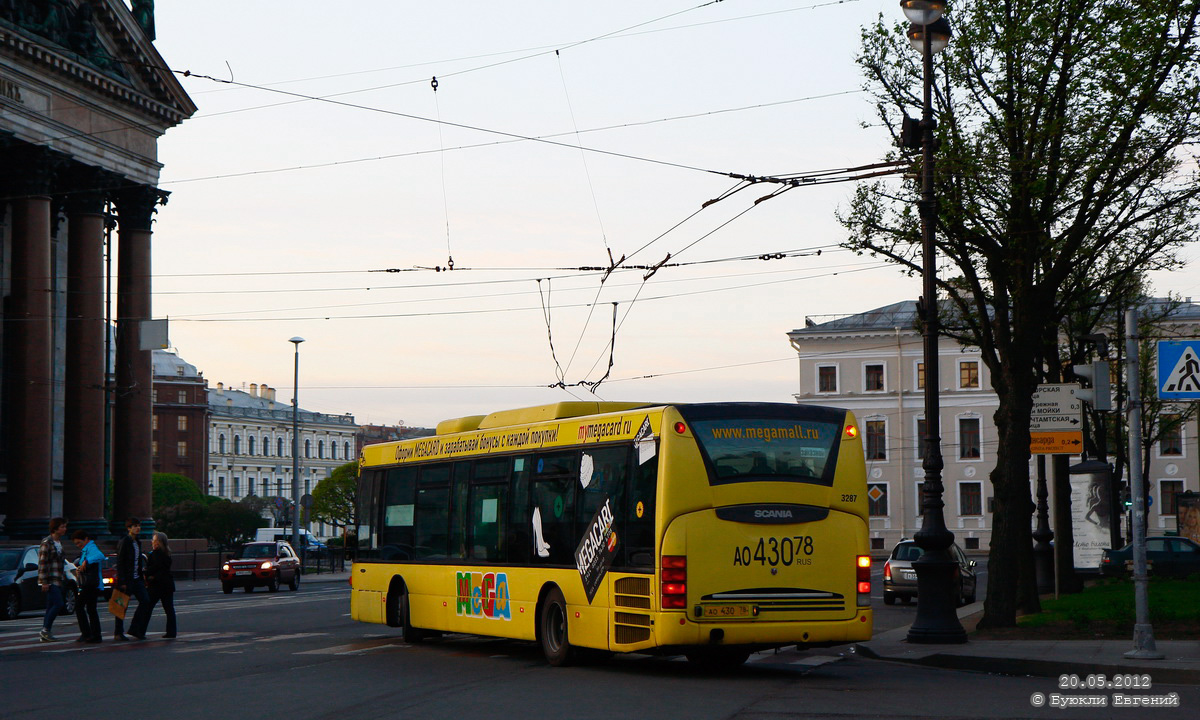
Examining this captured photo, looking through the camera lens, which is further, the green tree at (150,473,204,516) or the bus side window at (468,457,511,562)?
the green tree at (150,473,204,516)

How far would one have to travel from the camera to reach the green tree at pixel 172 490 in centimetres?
11144

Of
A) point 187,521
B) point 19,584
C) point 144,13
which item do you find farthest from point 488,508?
point 187,521

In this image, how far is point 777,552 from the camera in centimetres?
1441

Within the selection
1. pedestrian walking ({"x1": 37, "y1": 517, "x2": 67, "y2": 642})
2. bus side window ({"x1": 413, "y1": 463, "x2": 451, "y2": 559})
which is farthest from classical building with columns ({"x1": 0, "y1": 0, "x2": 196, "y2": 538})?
bus side window ({"x1": 413, "y1": 463, "x2": 451, "y2": 559})

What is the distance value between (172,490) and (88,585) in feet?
315

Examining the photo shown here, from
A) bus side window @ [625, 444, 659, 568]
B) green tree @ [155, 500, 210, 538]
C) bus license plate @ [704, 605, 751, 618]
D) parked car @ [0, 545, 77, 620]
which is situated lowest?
green tree @ [155, 500, 210, 538]

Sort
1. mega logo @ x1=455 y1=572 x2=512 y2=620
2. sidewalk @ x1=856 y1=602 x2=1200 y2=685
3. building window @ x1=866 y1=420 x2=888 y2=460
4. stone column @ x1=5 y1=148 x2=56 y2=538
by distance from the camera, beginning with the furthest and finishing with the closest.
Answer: building window @ x1=866 y1=420 x2=888 y2=460 < stone column @ x1=5 y1=148 x2=56 y2=538 < mega logo @ x1=455 y1=572 x2=512 y2=620 < sidewalk @ x1=856 y1=602 x2=1200 y2=685

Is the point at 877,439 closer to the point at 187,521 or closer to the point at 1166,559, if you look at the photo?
the point at 1166,559

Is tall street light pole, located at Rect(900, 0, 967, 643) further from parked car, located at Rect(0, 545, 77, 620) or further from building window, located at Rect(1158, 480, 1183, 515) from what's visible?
building window, located at Rect(1158, 480, 1183, 515)

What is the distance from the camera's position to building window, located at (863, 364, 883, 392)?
271 feet

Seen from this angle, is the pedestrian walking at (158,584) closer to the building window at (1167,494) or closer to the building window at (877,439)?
the building window at (877,439)

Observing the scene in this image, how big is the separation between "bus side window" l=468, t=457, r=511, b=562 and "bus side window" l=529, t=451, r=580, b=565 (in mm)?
813

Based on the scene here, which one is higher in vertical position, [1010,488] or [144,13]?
[144,13]

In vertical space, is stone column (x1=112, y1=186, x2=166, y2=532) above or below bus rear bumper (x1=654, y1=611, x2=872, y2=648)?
above
